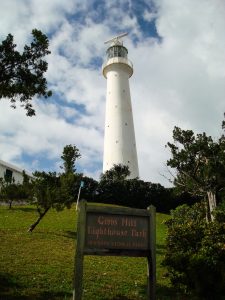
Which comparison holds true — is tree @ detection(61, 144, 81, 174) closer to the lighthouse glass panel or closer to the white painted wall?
the white painted wall

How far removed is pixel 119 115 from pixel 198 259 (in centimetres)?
4150

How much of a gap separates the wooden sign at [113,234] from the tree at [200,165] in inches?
661

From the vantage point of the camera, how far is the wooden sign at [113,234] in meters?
9.18

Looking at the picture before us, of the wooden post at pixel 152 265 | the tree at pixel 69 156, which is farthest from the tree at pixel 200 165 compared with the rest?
the wooden post at pixel 152 265

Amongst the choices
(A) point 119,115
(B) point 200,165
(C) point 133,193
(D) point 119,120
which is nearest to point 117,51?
(A) point 119,115

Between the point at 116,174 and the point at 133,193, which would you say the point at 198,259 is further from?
the point at 116,174

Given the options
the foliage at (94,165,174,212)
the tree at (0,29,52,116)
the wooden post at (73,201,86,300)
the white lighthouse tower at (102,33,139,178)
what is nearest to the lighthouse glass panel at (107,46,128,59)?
the white lighthouse tower at (102,33,139,178)

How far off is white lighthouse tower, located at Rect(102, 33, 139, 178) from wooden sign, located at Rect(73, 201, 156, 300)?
3816cm

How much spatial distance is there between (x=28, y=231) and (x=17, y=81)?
9989 millimetres

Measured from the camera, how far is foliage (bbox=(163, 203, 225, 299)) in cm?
1065

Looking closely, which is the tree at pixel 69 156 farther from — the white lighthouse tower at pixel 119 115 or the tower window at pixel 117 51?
the tower window at pixel 117 51

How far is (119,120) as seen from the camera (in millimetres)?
51250

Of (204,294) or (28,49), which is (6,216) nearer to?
(28,49)

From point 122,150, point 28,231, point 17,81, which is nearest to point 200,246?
point 17,81
